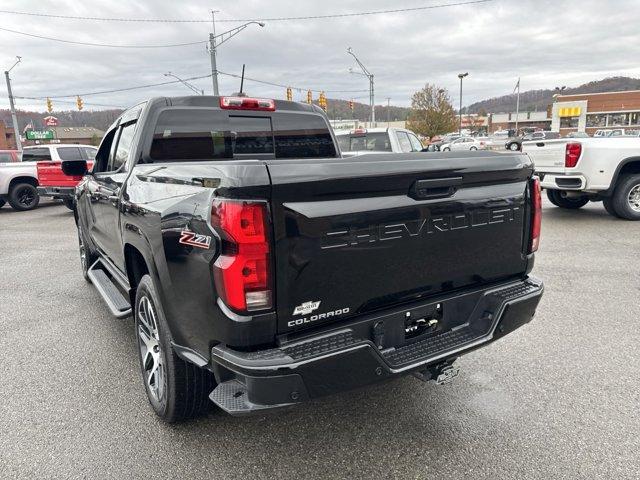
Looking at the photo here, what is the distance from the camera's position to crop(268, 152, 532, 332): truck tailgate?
2023 millimetres

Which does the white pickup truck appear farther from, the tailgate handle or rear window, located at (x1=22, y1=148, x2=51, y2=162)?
rear window, located at (x1=22, y1=148, x2=51, y2=162)

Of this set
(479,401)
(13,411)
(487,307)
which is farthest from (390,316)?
(13,411)

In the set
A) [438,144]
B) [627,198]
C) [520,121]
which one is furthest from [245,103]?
[520,121]

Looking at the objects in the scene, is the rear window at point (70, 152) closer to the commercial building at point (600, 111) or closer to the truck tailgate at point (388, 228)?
the truck tailgate at point (388, 228)

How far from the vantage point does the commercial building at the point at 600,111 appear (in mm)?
73875

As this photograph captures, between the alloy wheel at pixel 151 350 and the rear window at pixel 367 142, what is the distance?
8888 millimetres

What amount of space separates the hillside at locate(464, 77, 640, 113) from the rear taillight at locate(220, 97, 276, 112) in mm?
118577

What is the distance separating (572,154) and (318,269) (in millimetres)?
8118

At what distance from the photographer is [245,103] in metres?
3.73

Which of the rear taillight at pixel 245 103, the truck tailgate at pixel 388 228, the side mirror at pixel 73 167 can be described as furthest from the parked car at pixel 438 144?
the truck tailgate at pixel 388 228

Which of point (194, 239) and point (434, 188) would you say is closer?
point (194, 239)

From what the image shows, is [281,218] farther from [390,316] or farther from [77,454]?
[77,454]

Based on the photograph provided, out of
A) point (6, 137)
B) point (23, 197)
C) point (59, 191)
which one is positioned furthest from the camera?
point (6, 137)

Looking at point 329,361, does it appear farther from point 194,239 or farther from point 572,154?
point 572,154
